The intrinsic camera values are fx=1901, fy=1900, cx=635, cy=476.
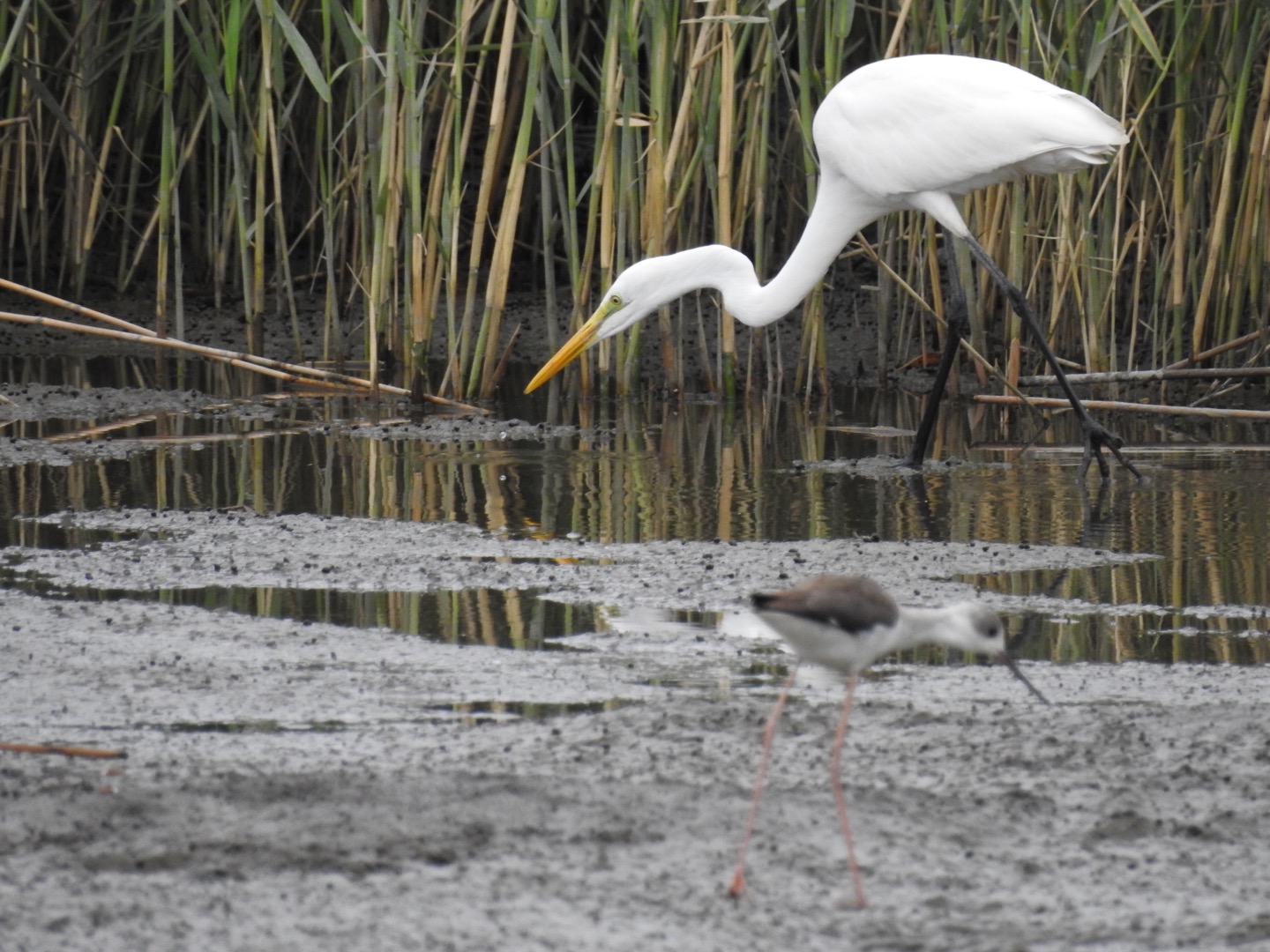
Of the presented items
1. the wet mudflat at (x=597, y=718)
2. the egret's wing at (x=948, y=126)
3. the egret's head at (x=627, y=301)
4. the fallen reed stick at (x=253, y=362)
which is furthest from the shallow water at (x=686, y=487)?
the egret's wing at (x=948, y=126)

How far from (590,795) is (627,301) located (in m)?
4.42

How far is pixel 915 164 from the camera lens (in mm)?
7102

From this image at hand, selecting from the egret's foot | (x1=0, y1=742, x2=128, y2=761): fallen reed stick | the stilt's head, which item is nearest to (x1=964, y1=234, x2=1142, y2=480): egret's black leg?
the egret's foot

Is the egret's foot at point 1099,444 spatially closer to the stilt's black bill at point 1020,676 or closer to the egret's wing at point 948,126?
the egret's wing at point 948,126

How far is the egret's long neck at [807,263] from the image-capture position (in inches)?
290

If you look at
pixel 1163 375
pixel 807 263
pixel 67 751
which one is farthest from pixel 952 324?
pixel 67 751

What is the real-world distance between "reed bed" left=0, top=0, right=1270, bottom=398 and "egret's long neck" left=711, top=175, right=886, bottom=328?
670 millimetres

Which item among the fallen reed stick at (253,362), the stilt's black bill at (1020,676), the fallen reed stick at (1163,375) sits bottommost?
the stilt's black bill at (1020,676)

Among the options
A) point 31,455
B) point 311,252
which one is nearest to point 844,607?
point 31,455

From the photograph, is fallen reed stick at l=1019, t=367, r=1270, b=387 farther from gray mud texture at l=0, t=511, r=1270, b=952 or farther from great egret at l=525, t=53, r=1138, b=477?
gray mud texture at l=0, t=511, r=1270, b=952

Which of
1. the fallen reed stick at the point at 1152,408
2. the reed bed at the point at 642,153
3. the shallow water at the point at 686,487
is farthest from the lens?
the reed bed at the point at 642,153

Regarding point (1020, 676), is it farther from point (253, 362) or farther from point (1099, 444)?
point (253, 362)

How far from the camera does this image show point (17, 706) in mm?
3635

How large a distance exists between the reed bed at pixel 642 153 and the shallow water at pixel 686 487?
0.52m
